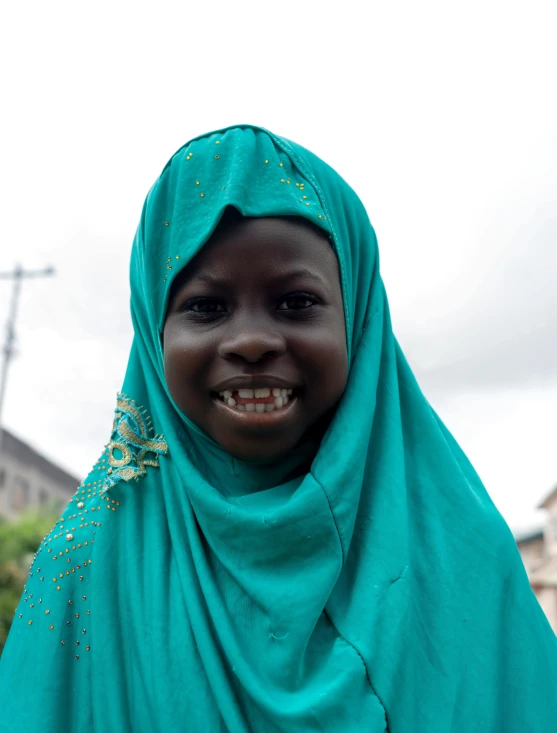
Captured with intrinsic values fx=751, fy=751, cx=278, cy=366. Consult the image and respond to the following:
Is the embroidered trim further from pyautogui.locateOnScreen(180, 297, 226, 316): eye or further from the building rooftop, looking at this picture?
the building rooftop

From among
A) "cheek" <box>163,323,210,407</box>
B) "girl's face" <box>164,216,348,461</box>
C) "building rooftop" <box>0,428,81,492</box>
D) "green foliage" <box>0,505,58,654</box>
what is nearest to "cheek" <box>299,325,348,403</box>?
"girl's face" <box>164,216,348,461</box>

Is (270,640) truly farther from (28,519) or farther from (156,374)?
(28,519)

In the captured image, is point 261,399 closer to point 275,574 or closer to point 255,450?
point 255,450

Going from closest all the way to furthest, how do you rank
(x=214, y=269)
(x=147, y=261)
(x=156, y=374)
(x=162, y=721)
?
(x=162, y=721) → (x=214, y=269) → (x=147, y=261) → (x=156, y=374)

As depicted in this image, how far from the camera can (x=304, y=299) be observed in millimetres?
1501

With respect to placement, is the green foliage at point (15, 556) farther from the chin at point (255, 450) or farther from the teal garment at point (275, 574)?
the chin at point (255, 450)

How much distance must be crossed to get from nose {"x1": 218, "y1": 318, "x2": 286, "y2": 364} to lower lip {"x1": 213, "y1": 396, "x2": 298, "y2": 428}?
11 cm

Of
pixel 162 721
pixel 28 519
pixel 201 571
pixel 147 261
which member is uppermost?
pixel 147 261

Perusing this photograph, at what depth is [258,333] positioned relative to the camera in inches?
55.8

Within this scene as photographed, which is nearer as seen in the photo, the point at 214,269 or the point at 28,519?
the point at 214,269

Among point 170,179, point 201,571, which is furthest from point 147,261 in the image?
point 201,571

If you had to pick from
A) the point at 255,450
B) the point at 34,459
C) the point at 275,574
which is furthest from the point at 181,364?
the point at 34,459

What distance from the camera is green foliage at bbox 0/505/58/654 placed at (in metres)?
13.2

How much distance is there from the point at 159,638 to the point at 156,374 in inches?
23.8
